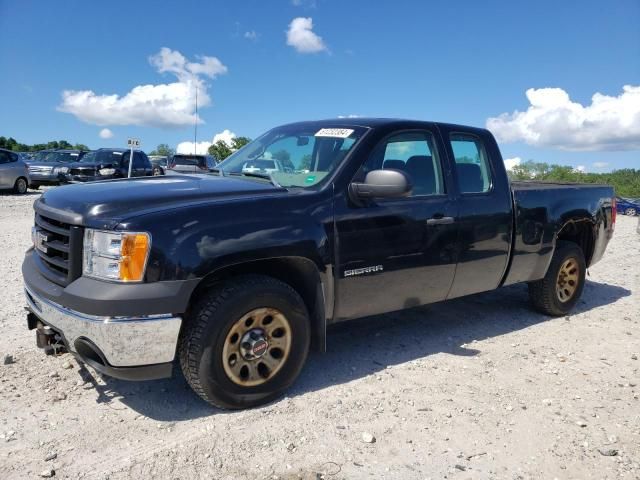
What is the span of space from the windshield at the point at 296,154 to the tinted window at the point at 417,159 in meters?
0.30

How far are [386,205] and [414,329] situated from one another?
5.61 ft

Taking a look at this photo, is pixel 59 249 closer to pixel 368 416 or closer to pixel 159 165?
pixel 368 416

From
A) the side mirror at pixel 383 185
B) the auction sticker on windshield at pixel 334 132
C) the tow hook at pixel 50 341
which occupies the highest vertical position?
the auction sticker on windshield at pixel 334 132

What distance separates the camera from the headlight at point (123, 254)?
2811 mm

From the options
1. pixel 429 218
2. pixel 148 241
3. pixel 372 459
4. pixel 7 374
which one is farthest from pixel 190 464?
pixel 429 218

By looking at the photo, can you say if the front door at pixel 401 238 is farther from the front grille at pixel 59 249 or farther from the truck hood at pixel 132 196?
the front grille at pixel 59 249

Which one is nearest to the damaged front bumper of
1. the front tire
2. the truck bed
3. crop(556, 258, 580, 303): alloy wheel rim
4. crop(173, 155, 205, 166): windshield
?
the front tire

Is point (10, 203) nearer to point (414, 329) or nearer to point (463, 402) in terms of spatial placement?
point (414, 329)

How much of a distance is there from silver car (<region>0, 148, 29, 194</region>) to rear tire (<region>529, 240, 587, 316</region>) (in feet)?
54.5

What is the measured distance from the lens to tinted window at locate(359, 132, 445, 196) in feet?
13.3

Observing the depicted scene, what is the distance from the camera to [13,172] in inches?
663

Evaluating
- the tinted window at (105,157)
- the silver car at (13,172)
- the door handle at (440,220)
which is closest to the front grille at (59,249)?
the door handle at (440,220)

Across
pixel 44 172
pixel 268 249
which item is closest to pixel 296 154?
pixel 268 249

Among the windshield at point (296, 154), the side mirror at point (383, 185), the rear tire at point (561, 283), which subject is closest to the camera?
the side mirror at point (383, 185)
